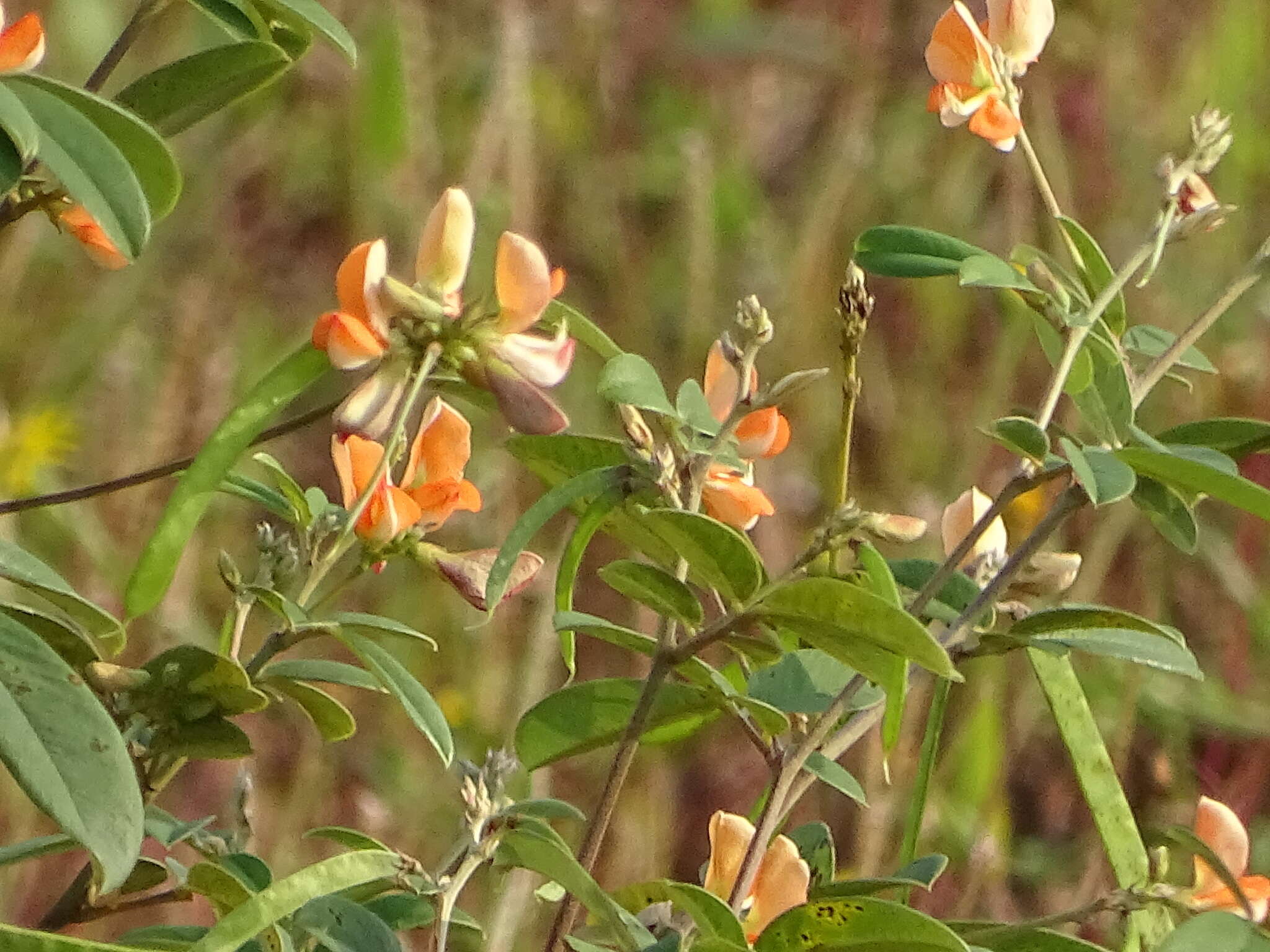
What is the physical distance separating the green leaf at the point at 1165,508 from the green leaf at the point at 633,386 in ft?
0.51

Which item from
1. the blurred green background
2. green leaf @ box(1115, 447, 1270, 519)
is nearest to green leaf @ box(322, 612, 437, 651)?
green leaf @ box(1115, 447, 1270, 519)

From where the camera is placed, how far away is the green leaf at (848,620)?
42 cm

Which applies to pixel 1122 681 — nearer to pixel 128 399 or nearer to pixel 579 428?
pixel 579 428

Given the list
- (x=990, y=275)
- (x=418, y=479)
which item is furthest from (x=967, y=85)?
(x=418, y=479)

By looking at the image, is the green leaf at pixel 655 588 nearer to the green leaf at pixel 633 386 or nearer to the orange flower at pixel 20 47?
the green leaf at pixel 633 386

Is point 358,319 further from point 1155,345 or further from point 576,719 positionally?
point 1155,345

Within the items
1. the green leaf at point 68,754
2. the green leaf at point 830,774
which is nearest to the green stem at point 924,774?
the green leaf at point 830,774

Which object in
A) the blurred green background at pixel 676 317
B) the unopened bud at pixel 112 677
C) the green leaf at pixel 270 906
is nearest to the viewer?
the green leaf at pixel 270 906

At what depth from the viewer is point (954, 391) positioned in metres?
1.95

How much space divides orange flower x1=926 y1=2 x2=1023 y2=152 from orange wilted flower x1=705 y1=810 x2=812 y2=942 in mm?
232

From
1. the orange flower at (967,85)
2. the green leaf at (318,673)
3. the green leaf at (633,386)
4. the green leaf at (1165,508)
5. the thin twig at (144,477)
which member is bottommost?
the green leaf at (318,673)

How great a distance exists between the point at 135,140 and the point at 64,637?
0.15 metres

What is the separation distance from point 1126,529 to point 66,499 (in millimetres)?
1229

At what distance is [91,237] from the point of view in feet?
1.81
